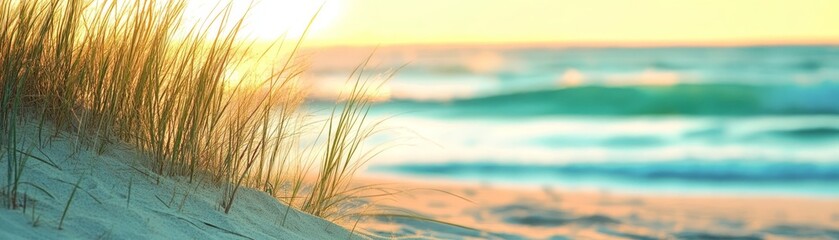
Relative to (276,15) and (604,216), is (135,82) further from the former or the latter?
(604,216)

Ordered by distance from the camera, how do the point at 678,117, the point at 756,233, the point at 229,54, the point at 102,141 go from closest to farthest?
the point at 102,141, the point at 229,54, the point at 756,233, the point at 678,117

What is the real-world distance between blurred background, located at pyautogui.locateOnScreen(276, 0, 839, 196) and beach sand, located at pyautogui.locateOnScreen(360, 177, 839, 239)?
0.56 metres

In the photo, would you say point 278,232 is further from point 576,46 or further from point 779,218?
point 576,46

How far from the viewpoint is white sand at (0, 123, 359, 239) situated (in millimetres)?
2188

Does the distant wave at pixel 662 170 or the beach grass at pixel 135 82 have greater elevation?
the distant wave at pixel 662 170

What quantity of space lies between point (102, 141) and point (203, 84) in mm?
319

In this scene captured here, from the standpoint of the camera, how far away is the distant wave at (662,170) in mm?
8664

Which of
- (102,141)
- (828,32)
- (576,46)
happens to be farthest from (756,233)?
(576,46)

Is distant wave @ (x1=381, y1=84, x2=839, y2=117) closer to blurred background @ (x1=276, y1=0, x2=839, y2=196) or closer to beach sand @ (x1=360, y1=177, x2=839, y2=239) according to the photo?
blurred background @ (x1=276, y1=0, x2=839, y2=196)

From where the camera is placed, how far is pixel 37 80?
273 cm

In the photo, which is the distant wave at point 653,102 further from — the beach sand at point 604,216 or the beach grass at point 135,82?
the beach grass at point 135,82

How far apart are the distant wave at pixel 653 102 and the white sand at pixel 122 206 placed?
1354 cm

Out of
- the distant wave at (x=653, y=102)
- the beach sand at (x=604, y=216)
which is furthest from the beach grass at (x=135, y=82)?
the distant wave at (x=653, y=102)

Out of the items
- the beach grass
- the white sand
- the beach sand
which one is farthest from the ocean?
the white sand
